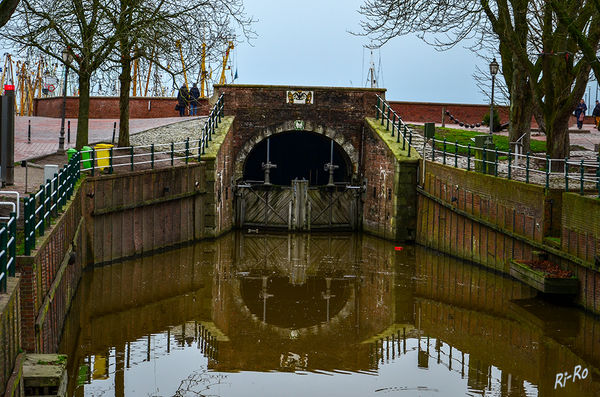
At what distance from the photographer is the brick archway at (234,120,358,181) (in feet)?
112

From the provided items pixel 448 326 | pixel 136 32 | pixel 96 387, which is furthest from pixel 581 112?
pixel 96 387

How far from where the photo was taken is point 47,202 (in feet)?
52.0

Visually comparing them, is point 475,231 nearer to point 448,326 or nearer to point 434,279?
point 434,279

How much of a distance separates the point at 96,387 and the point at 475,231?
47.1 ft

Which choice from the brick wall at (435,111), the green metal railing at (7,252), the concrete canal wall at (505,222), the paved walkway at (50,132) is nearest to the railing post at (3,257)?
the green metal railing at (7,252)

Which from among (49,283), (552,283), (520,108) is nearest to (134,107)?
(520,108)

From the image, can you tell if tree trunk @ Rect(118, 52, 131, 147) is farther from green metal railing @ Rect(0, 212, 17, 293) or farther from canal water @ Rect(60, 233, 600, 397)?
green metal railing @ Rect(0, 212, 17, 293)

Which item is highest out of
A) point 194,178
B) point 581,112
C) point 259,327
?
point 581,112

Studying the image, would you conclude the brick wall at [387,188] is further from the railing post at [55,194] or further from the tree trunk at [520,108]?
the railing post at [55,194]

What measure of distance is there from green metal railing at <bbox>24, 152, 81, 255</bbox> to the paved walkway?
7.45m

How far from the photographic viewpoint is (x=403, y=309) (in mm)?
20375

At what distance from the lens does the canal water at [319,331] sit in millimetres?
14445

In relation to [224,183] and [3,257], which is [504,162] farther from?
[3,257]

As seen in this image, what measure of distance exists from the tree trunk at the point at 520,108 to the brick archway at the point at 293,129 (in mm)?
6973
